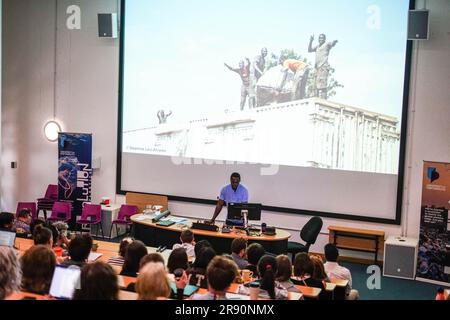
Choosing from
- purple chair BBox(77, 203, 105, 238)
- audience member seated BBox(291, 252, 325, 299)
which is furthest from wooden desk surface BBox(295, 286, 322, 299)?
purple chair BBox(77, 203, 105, 238)

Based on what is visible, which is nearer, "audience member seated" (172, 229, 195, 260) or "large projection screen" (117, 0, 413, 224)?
"audience member seated" (172, 229, 195, 260)

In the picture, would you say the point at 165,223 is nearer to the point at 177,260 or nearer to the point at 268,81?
the point at 268,81

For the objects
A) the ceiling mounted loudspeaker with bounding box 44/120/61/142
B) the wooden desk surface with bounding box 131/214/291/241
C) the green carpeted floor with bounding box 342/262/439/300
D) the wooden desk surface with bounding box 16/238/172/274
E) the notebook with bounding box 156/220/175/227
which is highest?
the ceiling mounted loudspeaker with bounding box 44/120/61/142

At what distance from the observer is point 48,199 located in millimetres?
11305

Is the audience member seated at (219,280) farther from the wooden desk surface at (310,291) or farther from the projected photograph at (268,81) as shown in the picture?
the projected photograph at (268,81)

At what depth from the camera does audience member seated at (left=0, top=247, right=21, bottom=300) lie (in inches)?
162

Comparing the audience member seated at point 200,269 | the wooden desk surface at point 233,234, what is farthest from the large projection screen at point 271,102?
the audience member seated at point 200,269

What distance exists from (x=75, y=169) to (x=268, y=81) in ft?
13.3

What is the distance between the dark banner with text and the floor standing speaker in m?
0.10

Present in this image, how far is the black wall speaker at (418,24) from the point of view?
8766mm

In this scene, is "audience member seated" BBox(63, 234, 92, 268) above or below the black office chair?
above

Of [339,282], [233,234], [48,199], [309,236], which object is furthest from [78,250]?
[48,199]

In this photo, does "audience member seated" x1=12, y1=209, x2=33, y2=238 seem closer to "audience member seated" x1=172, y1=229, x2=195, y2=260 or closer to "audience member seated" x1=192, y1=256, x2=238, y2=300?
"audience member seated" x1=172, y1=229, x2=195, y2=260

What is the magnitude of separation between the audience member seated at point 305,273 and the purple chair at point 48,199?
675 cm
